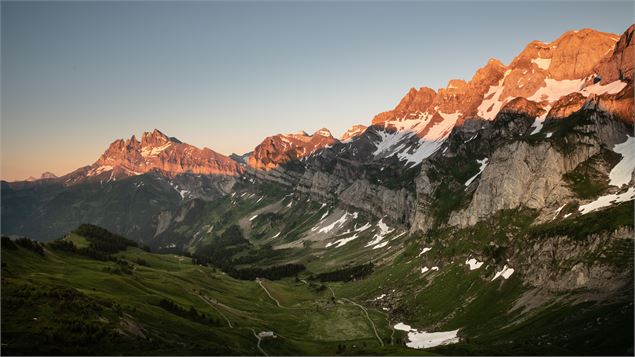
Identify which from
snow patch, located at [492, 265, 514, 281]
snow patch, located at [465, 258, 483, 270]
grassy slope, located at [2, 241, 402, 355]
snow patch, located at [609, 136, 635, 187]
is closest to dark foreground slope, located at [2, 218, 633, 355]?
grassy slope, located at [2, 241, 402, 355]

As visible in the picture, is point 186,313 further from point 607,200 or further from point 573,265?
point 607,200

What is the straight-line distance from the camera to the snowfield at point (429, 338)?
141m

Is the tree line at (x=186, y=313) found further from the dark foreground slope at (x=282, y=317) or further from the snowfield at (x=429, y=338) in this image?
the snowfield at (x=429, y=338)

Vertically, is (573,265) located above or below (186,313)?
below

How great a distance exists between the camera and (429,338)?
15138cm

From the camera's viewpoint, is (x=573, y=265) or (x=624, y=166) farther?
(x=624, y=166)

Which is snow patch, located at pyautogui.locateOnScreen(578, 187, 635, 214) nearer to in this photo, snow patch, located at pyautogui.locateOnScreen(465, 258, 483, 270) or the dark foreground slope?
the dark foreground slope

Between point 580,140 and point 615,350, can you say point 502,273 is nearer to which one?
point 580,140

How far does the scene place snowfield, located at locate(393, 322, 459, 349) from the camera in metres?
141

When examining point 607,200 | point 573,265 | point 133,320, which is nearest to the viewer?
point 133,320

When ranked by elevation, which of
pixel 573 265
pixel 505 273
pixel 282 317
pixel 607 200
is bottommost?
pixel 282 317

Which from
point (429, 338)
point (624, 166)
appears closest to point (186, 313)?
A: point (429, 338)

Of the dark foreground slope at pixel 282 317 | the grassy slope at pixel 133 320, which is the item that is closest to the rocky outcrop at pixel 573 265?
the dark foreground slope at pixel 282 317

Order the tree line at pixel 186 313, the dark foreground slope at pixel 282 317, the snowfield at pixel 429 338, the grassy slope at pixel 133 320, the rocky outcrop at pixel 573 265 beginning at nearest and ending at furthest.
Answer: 1. the grassy slope at pixel 133 320
2. the dark foreground slope at pixel 282 317
3. the rocky outcrop at pixel 573 265
4. the snowfield at pixel 429 338
5. the tree line at pixel 186 313
